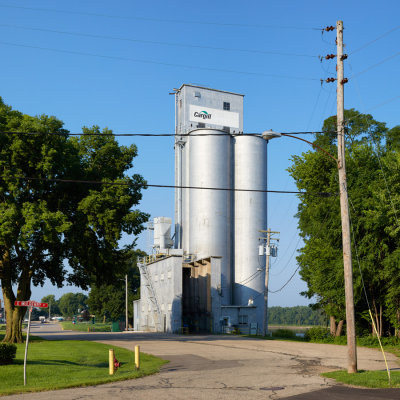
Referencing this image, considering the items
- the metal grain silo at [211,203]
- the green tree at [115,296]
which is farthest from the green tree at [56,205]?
the green tree at [115,296]

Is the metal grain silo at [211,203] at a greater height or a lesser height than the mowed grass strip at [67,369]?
greater

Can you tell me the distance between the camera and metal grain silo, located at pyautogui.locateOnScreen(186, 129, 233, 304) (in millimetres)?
63062

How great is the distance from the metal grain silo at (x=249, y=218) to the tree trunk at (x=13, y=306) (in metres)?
32.1

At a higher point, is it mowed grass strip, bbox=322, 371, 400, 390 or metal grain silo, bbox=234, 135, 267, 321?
metal grain silo, bbox=234, 135, 267, 321

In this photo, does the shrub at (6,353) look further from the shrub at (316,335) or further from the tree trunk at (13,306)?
the shrub at (316,335)

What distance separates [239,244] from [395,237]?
32892 mm

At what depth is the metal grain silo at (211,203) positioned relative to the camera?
63.1 m

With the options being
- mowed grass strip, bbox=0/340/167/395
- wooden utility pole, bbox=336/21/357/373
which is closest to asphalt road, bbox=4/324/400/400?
mowed grass strip, bbox=0/340/167/395

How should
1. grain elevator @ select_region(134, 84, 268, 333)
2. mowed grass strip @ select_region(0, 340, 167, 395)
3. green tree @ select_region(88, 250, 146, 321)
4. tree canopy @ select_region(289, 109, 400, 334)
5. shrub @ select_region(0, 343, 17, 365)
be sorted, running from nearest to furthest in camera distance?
mowed grass strip @ select_region(0, 340, 167, 395), shrub @ select_region(0, 343, 17, 365), tree canopy @ select_region(289, 109, 400, 334), grain elevator @ select_region(134, 84, 268, 333), green tree @ select_region(88, 250, 146, 321)

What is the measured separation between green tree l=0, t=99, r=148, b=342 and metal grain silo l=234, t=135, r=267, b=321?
88.8 feet

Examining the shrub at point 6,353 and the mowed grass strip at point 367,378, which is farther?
the shrub at point 6,353

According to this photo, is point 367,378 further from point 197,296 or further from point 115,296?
point 115,296

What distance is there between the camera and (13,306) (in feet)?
118

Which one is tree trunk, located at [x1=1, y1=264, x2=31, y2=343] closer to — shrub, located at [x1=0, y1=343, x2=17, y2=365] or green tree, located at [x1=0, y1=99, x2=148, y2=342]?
green tree, located at [x1=0, y1=99, x2=148, y2=342]
